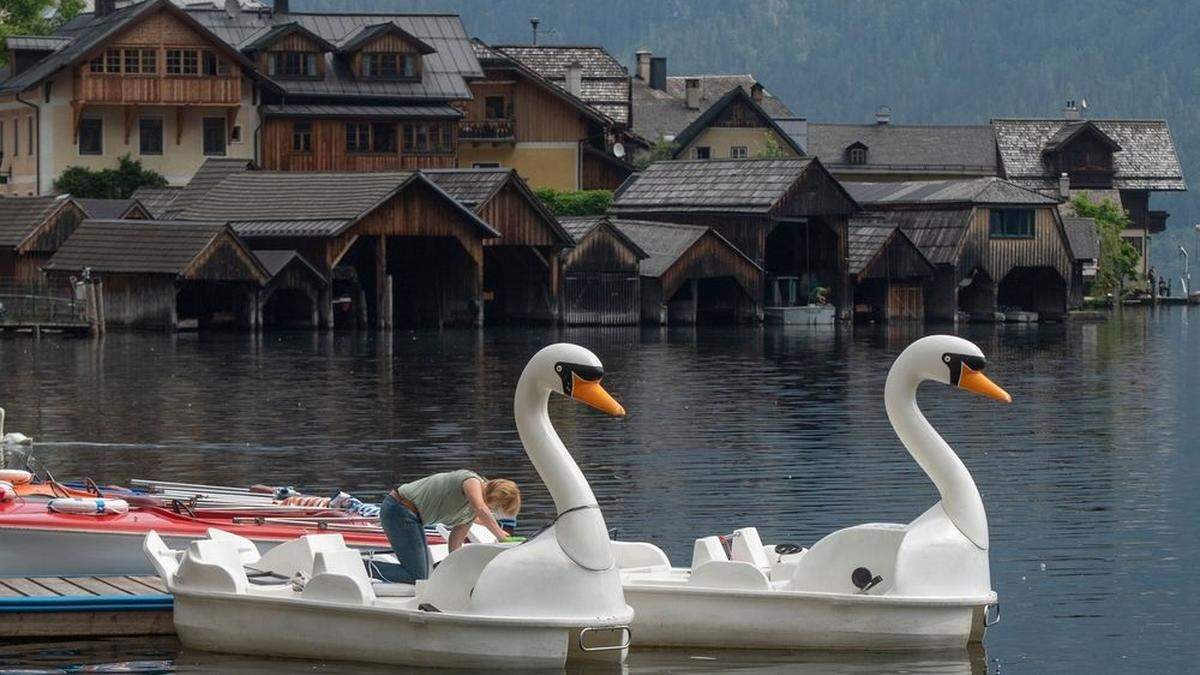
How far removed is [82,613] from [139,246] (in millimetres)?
53599

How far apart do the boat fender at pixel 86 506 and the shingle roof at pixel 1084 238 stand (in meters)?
92.0

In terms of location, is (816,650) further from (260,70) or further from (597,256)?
(260,70)

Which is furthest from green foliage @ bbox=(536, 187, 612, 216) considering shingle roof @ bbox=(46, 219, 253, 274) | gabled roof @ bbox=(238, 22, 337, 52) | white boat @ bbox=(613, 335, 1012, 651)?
white boat @ bbox=(613, 335, 1012, 651)

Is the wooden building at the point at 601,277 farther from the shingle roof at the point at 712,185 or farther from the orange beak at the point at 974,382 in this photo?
the orange beak at the point at 974,382

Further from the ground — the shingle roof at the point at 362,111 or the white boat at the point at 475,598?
the shingle roof at the point at 362,111

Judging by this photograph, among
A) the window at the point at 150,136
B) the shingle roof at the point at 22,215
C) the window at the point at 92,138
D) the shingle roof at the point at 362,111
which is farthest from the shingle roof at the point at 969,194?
the shingle roof at the point at 22,215

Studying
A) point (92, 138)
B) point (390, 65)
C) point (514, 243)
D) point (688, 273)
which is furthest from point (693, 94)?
point (514, 243)

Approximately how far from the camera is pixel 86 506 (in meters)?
23.1

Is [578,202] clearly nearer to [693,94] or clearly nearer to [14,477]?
[693,94]

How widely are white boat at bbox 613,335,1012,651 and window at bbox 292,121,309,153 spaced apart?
74.2 metres

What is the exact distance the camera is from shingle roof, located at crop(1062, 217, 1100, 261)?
112125mm

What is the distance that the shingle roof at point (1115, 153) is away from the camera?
132 metres

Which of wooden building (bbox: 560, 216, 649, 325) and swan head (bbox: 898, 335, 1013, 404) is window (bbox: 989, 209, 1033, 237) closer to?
Result: wooden building (bbox: 560, 216, 649, 325)

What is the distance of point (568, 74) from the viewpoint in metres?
115
